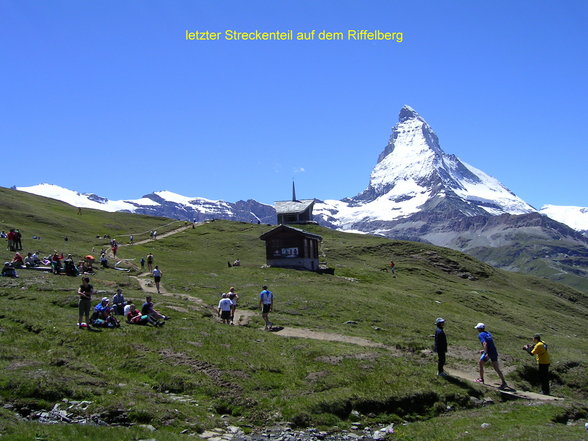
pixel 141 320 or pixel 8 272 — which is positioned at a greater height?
pixel 8 272

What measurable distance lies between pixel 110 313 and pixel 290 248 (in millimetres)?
58514

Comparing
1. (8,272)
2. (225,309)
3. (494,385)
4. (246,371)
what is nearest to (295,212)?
(8,272)

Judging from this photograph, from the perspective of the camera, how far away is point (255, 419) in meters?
21.8

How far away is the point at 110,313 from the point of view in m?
32.3

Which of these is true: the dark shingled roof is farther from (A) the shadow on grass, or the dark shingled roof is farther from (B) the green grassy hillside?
(A) the shadow on grass

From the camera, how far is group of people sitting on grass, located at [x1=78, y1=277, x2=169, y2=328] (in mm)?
29852

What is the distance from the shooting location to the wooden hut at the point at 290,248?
293 feet

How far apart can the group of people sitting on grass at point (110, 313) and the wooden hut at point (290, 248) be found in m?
53.2

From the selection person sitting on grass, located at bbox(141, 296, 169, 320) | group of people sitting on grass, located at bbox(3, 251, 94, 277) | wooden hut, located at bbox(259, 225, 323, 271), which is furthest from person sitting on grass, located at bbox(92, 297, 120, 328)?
wooden hut, located at bbox(259, 225, 323, 271)

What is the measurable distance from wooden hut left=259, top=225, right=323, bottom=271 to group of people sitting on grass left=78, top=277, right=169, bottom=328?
53229 millimetres

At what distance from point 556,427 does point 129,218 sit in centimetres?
16705

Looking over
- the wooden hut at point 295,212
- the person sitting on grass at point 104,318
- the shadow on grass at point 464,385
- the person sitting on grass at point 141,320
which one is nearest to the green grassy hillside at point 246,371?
the shadow on grass at point 464,385

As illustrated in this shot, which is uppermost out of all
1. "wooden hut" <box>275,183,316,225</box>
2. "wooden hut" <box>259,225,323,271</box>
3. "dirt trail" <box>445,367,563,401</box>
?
"wooden hut" <box>275,183,316,225</box>

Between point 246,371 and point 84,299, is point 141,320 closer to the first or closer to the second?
point 84,299
